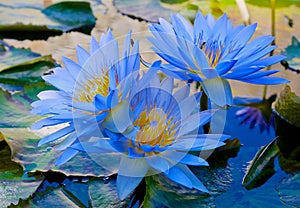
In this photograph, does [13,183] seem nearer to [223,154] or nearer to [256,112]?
[223,154]

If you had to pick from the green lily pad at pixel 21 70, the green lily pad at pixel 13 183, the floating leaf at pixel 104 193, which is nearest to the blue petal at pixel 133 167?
the floating leaf at pixel 104 193

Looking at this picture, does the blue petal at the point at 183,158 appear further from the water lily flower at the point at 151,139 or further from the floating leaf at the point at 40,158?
the floating leaf at the point at 40,158

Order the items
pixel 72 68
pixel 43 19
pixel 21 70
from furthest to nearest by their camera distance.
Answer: pixel 43 19, pixel 21 70, pixel 72 68

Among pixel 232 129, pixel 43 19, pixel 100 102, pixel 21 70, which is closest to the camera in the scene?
pixel 100 102

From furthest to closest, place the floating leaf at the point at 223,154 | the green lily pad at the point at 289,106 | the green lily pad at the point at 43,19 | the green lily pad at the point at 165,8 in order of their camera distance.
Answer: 1. the green lily pad at the point at 165,8
2. the green lily pad at the point at 43,19
3. the green lily pad at the point at 289,106
4. the floating leaf at the point at 223,154

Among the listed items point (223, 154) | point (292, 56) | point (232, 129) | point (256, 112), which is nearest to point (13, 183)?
point (223, 154)

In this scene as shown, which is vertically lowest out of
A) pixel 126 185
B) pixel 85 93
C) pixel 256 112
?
pixel 256 112

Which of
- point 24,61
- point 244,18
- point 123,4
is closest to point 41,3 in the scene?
point 123,4
